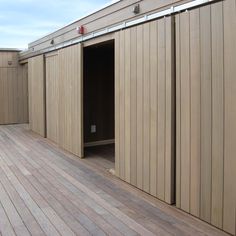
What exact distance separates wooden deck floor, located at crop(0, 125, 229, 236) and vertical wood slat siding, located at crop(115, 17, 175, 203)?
234 mm

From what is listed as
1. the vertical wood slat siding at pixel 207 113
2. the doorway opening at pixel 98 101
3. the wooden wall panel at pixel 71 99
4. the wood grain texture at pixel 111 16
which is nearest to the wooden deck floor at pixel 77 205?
the vertical wood slat siding at pixel 207 113

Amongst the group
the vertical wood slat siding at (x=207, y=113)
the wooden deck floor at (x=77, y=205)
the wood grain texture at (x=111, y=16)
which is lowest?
the wooden deck floor at (x=77, y=205)

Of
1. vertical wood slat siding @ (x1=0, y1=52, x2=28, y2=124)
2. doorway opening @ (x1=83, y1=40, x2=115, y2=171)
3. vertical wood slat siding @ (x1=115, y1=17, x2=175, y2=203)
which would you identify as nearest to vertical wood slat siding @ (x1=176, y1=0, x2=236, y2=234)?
vertical wood slat siding @ (x1=115, y1=17, x2=175, y2=203)

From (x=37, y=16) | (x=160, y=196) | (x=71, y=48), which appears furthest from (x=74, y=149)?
(x=37, y=16)

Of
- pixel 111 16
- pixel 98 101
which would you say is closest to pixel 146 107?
pixel 111 16

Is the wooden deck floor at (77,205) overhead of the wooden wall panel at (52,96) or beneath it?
beneath

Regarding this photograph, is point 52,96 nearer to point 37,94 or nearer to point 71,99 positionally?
point 37,94

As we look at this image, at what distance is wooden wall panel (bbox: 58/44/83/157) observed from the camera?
19.9 feet

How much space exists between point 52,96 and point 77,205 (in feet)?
14.1

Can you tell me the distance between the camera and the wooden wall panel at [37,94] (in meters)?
8.34

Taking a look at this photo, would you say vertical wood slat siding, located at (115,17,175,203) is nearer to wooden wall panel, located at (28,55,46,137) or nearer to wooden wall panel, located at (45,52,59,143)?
wooden wall panel, located at (45,52,59,143)

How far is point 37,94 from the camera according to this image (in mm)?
8766

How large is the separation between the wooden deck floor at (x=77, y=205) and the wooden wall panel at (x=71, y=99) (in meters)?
0.62

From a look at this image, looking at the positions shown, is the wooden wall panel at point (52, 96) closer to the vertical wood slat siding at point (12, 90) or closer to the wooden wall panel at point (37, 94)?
the wooden wall panel at point (37, 94)
